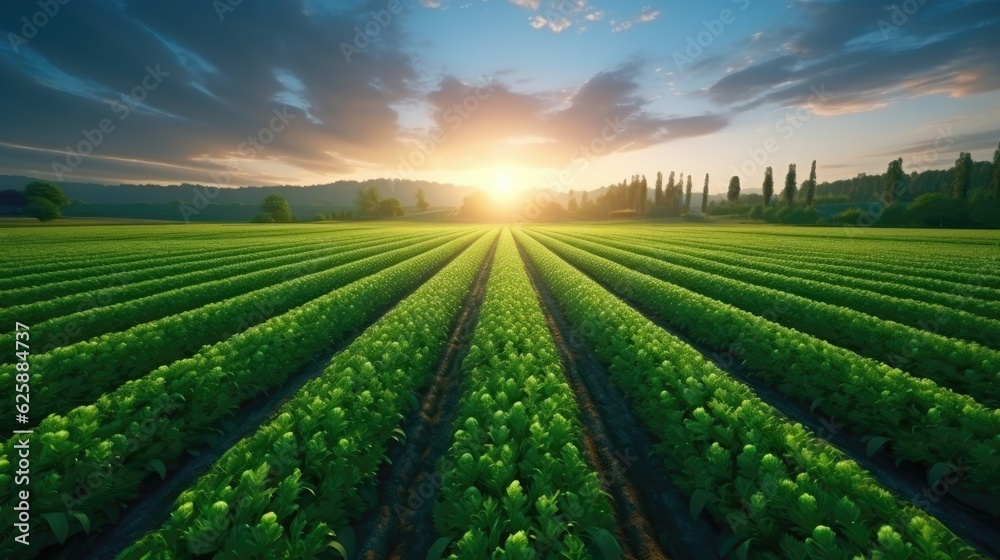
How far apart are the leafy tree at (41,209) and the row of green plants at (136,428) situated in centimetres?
11217

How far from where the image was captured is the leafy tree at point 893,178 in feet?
312

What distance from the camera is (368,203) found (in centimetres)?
15125

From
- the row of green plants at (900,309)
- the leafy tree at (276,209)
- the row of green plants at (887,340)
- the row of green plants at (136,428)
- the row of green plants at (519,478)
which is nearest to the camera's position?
the row of green plants at (519,478)

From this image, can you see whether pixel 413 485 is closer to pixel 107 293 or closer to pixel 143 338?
pixel 143 338

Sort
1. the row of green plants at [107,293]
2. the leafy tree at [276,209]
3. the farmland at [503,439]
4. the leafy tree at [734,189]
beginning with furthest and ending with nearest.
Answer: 1. the leafy tree at [734,189]
2. the leafy tree at [276,209]
3. the row of green plants at [107,293]
4. the farmland at [503,439]

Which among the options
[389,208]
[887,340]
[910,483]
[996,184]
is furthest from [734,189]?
[910,483]

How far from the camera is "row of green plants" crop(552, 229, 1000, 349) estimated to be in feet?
35.6

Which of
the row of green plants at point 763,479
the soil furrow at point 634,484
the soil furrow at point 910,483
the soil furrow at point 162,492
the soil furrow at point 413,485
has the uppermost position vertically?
the row of green plants at point 763,479

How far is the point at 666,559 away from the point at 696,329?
928 centimetres

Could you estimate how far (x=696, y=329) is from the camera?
1259 cm

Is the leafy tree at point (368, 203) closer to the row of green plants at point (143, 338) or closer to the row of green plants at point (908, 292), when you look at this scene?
the row of green plants at point (143, 338)

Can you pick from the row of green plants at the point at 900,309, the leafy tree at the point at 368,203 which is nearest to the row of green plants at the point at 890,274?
the row of green plants at the point at 900,309

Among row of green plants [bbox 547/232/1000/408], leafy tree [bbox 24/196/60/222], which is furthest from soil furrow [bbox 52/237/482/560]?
leafy tree [bbox 24/196/60/222]

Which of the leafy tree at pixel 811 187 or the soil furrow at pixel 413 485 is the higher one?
the leafy tree at pixel 811 187
